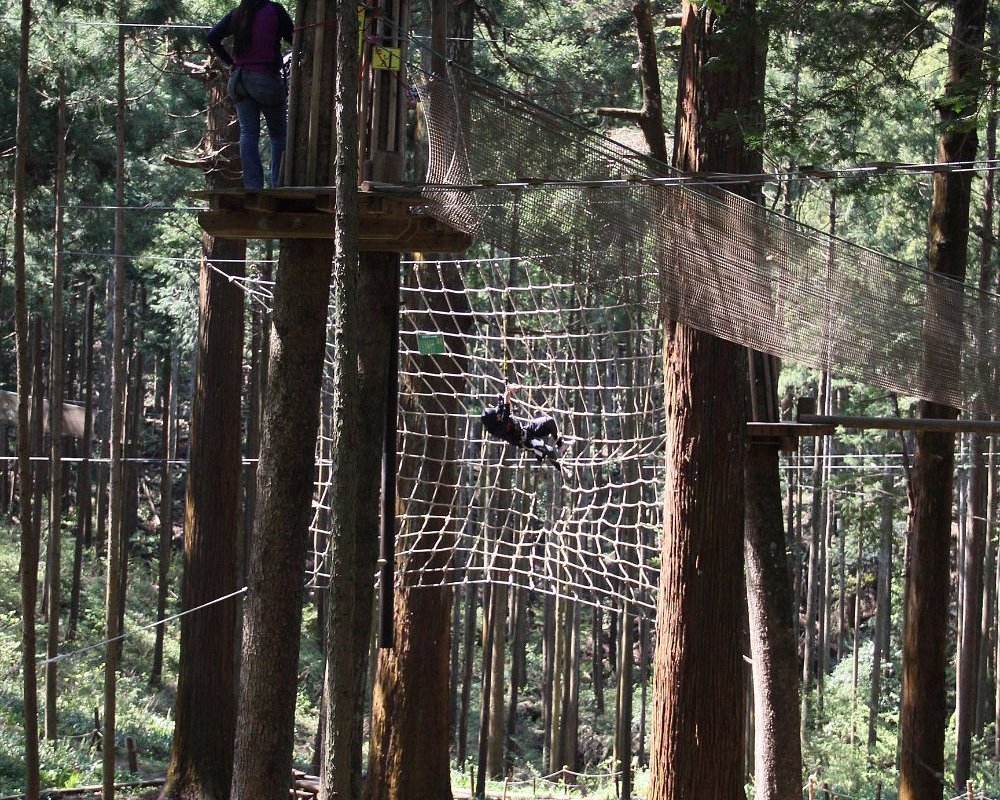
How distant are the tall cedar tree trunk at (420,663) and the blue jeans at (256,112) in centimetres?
277

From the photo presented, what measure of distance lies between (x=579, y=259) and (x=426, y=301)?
3273 mm

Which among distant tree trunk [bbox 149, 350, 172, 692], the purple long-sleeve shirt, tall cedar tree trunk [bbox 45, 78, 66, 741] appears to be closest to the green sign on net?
the purple long-sleeve shirt

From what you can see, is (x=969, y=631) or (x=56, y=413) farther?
(x=969, y=631)

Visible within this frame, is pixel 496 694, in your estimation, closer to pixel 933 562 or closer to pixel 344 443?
pixel 933 562

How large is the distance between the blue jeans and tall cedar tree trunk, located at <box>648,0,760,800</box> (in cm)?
179

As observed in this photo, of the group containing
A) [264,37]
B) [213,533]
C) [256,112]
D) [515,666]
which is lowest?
[515,666]

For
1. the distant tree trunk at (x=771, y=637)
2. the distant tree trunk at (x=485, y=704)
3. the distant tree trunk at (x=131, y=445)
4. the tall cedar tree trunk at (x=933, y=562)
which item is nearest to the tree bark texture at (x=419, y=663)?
the distant tree trunk at (x=771, y=637)

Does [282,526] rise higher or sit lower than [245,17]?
lower

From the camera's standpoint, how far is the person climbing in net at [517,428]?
281 inches

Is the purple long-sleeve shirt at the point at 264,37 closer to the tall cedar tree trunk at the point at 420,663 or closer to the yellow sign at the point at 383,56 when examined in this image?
the yellow sign at the point at 383,56

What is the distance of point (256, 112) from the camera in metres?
5.04

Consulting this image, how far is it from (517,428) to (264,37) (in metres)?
3.11

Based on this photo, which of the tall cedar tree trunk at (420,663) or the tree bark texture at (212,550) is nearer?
the tall cedar tree trunk at (420,663)

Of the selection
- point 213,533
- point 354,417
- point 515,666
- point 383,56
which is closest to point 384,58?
point 383,56
